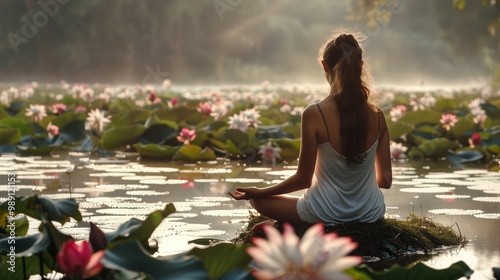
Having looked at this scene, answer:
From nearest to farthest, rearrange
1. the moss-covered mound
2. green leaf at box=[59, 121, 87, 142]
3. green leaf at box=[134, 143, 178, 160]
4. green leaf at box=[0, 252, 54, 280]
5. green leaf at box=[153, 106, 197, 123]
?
green leaf at box=[0, 252, 54, 280] < the moss-covered mound < green leaf at box=[134, 143, 178, 160] < green leaf at box=[59, 121, 87, 142] < green leaf at box=[153, 106, 197, 123]

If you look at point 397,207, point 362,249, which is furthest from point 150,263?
point 397,207

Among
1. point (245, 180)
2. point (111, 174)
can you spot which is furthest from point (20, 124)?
point (245, 180)

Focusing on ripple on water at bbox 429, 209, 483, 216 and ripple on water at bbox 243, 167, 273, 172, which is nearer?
ripple on water at bbox 429, 209, 483, 216

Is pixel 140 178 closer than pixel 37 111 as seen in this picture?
Yes

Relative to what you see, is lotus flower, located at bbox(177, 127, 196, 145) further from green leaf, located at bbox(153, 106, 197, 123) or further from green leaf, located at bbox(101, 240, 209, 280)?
green leaf, located at bbox(101, 240, 209, 280)

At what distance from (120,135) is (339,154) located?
4.29 metres

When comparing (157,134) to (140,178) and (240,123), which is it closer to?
(240,123)

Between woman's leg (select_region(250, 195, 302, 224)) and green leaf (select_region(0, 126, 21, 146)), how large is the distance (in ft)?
14.6

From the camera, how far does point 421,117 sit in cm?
852

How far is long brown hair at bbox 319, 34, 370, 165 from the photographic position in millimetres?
3191

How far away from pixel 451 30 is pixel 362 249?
31310 millimetres

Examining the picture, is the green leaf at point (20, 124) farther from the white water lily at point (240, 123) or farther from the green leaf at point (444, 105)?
the green leaf at point (444, 105)

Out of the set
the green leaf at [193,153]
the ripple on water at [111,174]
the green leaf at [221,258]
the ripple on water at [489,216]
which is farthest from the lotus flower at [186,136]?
the green leaf at [221,258]

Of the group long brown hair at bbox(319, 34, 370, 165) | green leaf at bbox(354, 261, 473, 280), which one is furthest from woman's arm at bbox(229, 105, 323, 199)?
green leaf at bbox(354, 261, 473, 280)
